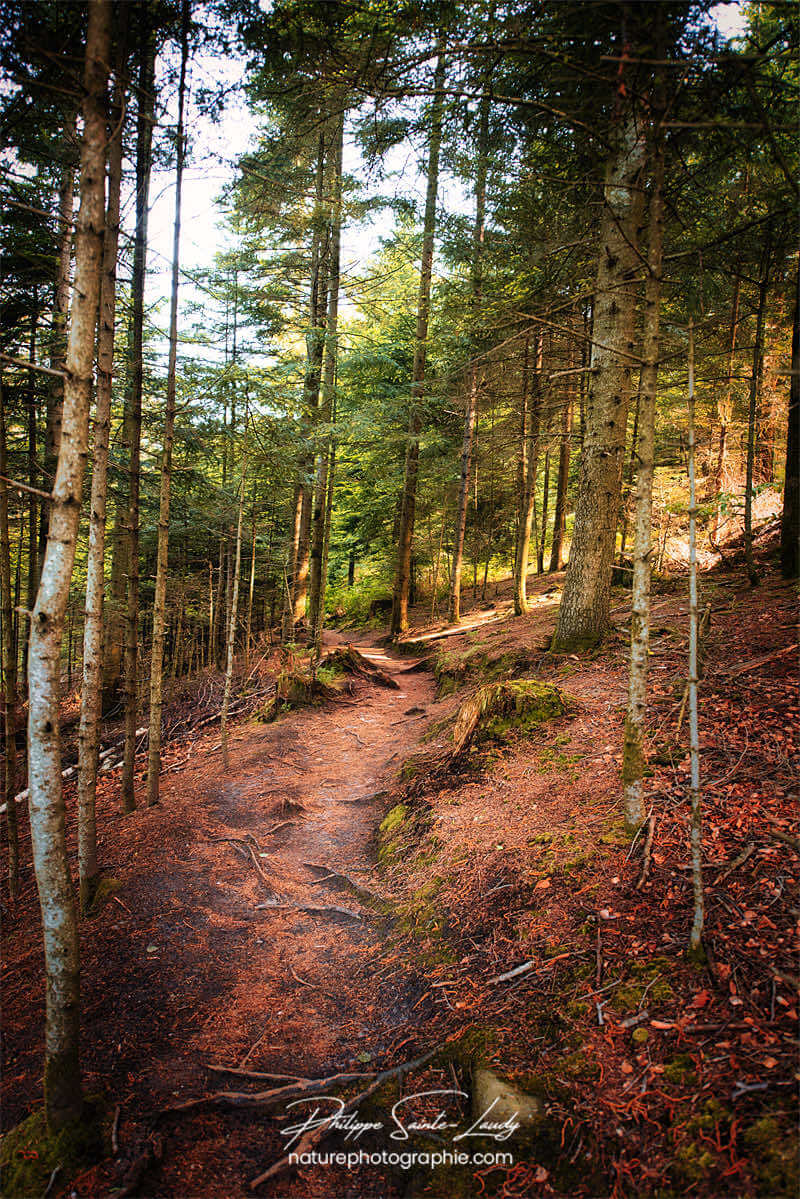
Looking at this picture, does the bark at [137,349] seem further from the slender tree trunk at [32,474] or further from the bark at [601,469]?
the bark at [601,469]

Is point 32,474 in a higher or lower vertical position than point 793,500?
higher

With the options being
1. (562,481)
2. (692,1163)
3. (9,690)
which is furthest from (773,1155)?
(562,481)

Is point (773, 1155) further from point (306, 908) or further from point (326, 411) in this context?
point (326, 411)

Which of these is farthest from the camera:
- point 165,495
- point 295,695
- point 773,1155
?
point 295,695

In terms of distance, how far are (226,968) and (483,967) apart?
7.46ft

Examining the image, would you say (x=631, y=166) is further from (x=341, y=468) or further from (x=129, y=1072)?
(x=341, y=468)

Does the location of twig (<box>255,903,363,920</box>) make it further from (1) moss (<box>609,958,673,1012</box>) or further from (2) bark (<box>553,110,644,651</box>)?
(2) bark (<box>553,110,644,651</box>)

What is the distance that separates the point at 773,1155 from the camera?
1874 millimetres

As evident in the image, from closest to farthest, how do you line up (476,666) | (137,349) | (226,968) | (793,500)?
1. (226,968)
2. (137,349)
3. (793,500)
4. (476,666)

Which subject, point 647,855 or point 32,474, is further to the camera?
point 32,474

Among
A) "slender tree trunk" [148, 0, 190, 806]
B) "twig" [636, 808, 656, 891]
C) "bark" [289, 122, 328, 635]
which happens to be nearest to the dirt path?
"slender tree trunk" [148, 0, 190, 806]

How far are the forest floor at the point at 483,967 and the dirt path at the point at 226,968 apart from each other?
21mm

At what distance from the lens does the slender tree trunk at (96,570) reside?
545cm

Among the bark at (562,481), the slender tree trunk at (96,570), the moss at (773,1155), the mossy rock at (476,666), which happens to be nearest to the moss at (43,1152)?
the slender tree trunk at (96,570)
